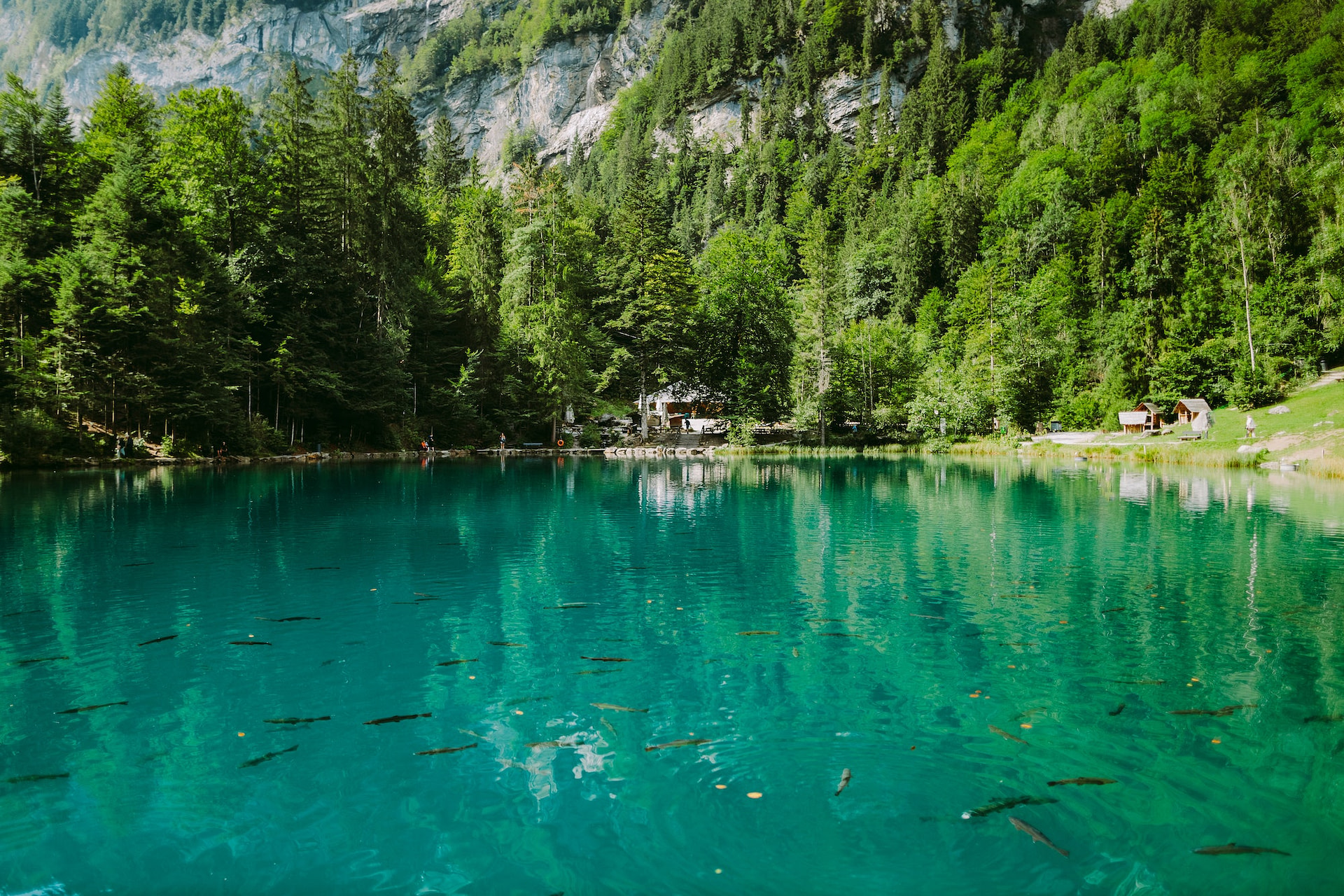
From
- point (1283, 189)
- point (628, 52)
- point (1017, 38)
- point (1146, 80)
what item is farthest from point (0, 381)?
point (628, 52)

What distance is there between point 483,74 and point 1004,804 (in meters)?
198

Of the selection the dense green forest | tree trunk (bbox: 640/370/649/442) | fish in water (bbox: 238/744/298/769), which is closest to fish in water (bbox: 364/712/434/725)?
fish in water (bbox: 238/744/298/769)

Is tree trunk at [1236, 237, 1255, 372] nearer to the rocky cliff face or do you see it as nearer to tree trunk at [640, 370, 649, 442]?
tree trunk at [640, 370, 649, 442]

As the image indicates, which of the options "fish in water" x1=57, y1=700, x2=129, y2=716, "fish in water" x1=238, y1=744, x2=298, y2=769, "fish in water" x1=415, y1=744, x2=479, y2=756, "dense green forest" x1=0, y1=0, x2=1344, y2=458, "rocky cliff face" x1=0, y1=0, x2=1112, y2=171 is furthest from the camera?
"rocky cliff face" x1=0, y1=0, x2=1112, y2=171

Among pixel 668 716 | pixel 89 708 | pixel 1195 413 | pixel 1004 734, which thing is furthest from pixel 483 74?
pixel 1004 734

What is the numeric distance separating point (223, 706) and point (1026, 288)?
7776 cm

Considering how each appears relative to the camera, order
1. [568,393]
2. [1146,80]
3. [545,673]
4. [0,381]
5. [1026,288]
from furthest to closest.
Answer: [1146,80] → [1026,288] → [568,393] → [0,381] → [545,673]

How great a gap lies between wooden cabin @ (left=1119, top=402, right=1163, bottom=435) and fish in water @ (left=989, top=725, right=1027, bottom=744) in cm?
5862

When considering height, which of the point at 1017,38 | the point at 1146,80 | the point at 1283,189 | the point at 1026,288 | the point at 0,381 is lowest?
the point at 0,381

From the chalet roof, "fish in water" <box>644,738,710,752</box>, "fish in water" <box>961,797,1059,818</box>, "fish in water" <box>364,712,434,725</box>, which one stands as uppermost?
the chalet roof

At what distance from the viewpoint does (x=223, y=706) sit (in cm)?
726

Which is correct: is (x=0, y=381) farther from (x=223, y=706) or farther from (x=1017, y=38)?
(x=1017, y=38)

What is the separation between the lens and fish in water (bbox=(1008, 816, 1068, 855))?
4676mm

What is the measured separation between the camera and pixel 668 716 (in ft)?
22.9
